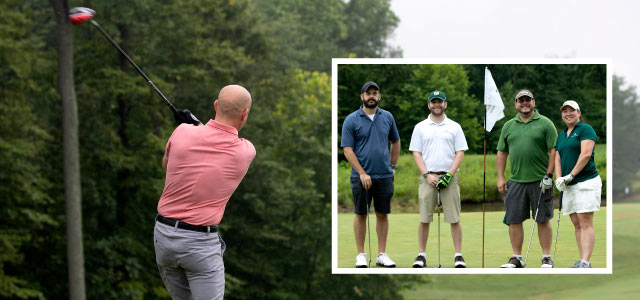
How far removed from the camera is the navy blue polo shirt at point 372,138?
9883 mm

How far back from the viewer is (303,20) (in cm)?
3862

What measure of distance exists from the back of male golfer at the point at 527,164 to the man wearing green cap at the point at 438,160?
18.0 inches

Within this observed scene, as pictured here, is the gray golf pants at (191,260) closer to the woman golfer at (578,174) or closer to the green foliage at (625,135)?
the woman golfer at (578,174)

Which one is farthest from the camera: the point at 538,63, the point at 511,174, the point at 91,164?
the point at 91,164

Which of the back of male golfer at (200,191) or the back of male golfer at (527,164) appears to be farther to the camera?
the back of male golfer at (527,164)

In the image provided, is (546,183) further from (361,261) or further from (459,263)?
(361,261)

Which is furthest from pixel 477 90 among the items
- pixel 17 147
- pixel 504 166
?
pixel 17 147

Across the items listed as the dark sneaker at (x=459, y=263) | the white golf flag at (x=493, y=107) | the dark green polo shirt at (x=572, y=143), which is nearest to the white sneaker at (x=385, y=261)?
A: the dark sneaker at (x=459, y=263)

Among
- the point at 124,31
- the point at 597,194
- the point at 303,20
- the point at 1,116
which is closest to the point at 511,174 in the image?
the point at 597,194

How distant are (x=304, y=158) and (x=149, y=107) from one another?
15.2 ft

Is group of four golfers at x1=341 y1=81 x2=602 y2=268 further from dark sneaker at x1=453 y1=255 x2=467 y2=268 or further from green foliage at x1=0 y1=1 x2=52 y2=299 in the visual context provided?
green foliage at x1=0 y1=1 x2=52 y2=299

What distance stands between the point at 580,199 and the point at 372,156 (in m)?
2.13

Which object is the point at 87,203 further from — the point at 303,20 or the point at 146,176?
the point at 303,20

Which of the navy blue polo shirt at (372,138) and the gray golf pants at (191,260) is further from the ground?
the navy blue polo shirt at (372,138)
